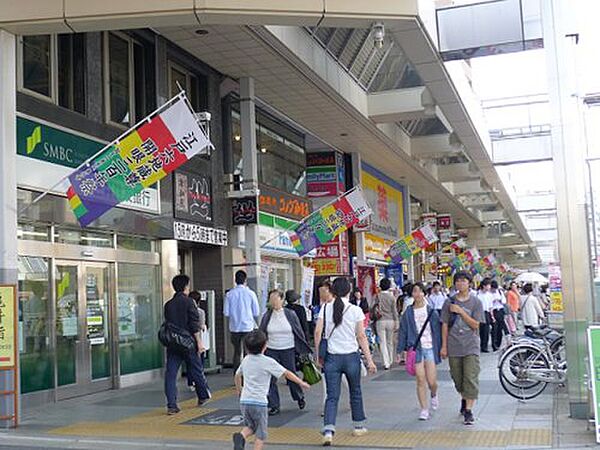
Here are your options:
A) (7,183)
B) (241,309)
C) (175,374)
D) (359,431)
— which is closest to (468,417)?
(359,431)

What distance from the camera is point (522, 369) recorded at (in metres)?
9.94

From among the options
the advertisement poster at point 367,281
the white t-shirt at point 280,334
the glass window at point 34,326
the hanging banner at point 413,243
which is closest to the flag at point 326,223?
the glass window at point 34,326

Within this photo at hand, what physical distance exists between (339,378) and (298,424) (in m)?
1.28

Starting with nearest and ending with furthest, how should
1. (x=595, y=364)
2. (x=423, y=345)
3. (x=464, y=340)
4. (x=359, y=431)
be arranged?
(x=595, y=364) → (x=359, y=431) → (x=464, y=340) → (x=423, y=345)

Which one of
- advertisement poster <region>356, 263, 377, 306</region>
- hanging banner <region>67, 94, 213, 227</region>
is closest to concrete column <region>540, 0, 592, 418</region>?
hanging banner <region>67, 94, 213, 227</region>

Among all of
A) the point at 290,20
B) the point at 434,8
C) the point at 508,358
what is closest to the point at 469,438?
the point at 508,358

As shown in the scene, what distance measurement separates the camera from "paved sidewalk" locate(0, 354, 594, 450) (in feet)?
24.5

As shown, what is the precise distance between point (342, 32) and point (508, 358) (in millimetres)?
8368

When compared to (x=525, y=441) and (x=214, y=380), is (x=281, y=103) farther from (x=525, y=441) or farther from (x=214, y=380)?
(x=525, y=441)

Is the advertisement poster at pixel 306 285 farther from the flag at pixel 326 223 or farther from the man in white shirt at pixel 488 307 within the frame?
the man in white shirt at pixel 488 307

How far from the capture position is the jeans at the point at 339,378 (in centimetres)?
745

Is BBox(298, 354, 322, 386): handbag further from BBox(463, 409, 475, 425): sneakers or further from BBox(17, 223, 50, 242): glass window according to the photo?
BBox(17, 223, 50, 242): glass window

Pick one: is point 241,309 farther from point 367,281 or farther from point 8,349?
point 367,281

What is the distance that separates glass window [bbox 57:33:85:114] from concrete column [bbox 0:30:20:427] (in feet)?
6.01
